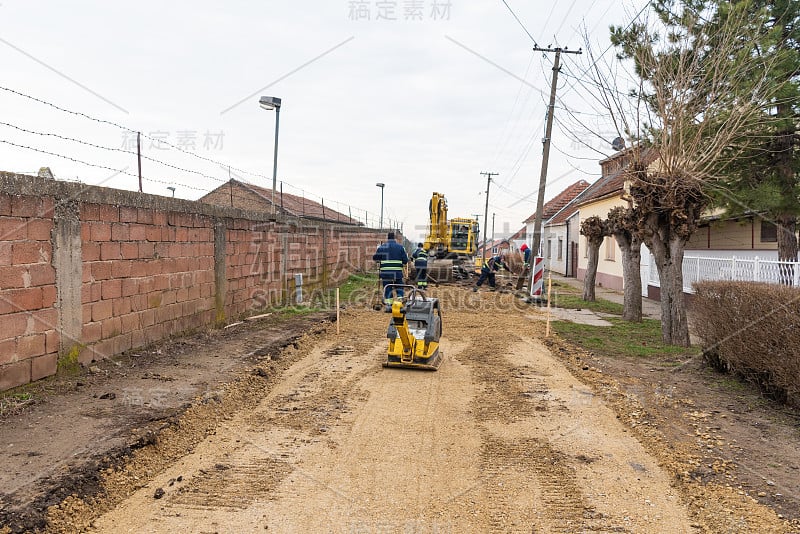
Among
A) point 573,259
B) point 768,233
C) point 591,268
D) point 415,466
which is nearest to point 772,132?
point 768,233

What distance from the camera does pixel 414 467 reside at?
4.67m

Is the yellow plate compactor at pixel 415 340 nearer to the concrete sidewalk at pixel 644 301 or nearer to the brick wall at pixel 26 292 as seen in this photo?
the brick wall at pixel 26 292

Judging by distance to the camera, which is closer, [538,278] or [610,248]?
[538,278]

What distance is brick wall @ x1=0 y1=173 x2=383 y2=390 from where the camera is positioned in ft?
19.8

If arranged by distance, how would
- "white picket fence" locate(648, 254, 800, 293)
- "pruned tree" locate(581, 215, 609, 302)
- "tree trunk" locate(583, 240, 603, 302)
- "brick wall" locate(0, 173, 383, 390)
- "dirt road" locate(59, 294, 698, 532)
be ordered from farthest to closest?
"tree trunk" locate(583, 240, 603, 302)
"pruned tree" locate(581, 215, 609, 302)
"white picket fence" locate(648, 254, 800, 293)
"brick wall" locate(0, 173, 383, 390)
"dirt road" locate(59, 294, 698, 532)

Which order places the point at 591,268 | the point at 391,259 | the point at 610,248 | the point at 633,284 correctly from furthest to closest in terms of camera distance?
the point at 610,248 → the point at 591,268 → the point at 633,284 → the point at 391,259

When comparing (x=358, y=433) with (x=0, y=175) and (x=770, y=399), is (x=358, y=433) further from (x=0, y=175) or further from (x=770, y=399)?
(x=770, y=399)

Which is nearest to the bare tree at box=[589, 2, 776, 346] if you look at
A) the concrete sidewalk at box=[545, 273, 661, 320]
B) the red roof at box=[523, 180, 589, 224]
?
the concrete sidewalk at box=[545, 273, 661, 320]

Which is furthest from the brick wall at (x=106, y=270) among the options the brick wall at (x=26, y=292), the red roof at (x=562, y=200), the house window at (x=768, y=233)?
the red roof at (x=562, y=200)

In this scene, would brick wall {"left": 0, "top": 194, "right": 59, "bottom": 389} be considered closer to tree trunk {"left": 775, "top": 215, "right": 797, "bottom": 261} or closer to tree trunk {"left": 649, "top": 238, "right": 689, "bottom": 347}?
tree trunk {"left": 649, "top": 238, "right": 689, "bottom": 347}

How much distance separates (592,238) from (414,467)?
46.1 feet

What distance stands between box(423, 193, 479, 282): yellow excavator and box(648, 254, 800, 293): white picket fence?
9480mm

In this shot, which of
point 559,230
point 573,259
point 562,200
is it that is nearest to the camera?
point 573,259

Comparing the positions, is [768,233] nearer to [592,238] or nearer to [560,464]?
[592,238]
